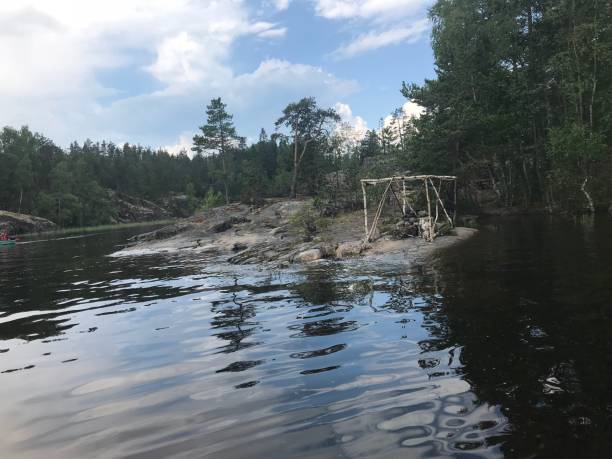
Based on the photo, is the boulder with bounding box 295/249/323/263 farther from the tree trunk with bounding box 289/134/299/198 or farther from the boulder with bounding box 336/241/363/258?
the tree trunk with bounding box 289/134/299/198

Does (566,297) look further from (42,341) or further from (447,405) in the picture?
(42,341)

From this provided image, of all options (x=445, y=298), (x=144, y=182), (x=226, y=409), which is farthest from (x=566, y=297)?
(x=144, y=182)

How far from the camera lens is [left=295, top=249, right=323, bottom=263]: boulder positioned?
18.0 meters

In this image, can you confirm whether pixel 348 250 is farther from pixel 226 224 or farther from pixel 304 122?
pixel 304 122

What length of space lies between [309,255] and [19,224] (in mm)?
65389

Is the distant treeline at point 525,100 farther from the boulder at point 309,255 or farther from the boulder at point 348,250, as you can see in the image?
the boulder at point 309,255

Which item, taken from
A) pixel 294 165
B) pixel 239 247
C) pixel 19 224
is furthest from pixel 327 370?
pixel 19 224

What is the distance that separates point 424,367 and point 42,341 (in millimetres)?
7274

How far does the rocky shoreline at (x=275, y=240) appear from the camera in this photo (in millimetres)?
18938

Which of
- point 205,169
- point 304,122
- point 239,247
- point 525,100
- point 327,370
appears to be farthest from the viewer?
point 205,169

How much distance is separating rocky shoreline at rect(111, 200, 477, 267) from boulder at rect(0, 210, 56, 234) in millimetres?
35358

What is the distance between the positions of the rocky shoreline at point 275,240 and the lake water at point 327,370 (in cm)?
663

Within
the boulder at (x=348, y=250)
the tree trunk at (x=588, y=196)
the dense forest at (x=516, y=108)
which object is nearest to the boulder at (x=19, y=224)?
the dense forest at (x=516, y=108)

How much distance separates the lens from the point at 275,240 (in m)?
25.7
